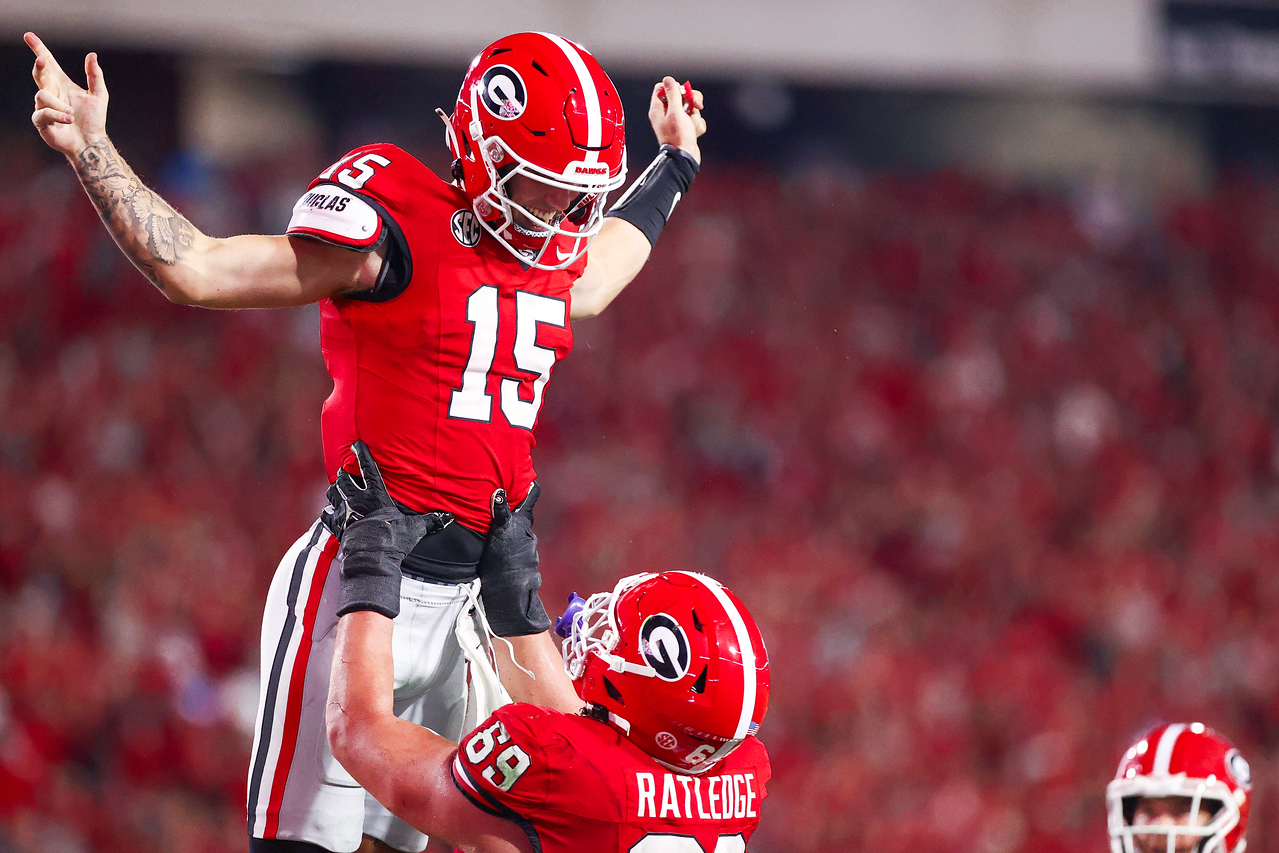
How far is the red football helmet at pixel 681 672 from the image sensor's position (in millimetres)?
2238

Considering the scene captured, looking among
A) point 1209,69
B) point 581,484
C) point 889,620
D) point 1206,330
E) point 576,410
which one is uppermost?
point 1209,69

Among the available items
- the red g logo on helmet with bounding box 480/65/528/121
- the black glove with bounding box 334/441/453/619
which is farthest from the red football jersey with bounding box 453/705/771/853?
the red g logo on helmet with bounding box 480/65/528/121

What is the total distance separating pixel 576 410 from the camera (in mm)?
9641

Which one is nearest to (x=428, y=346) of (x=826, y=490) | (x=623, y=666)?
(x=623, y=666)

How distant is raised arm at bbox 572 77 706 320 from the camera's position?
2986mm

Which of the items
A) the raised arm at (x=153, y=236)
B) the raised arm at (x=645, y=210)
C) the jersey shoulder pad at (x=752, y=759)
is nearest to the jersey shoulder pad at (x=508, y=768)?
the jersey shoulder pad at (x=752, y=759)

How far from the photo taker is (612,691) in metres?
2.33

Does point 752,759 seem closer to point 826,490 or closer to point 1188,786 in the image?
point 1188,786

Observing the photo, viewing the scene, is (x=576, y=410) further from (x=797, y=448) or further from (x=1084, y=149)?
(x=1084, y=149)

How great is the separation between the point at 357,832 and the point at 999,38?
8.51 metres

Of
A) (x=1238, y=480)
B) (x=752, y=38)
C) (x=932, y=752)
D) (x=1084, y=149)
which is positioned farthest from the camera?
(x=1084, y=149)

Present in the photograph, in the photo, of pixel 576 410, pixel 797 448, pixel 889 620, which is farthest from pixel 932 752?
pixel 576 410

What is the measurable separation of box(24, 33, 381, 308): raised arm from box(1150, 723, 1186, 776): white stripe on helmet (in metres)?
2.02

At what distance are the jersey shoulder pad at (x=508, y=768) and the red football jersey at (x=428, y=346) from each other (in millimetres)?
505
